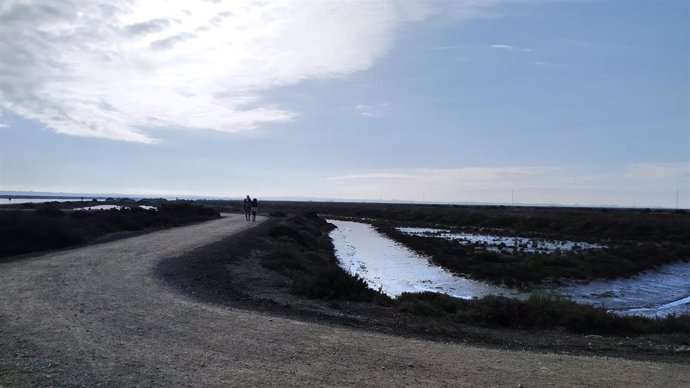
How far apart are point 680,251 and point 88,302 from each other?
46.6 m

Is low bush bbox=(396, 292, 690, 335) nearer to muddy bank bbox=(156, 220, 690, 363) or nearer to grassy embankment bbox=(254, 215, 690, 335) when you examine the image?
grassy embankment bbox=(254, 215, 690, 335)

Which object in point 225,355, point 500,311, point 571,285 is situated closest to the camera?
point 225,355

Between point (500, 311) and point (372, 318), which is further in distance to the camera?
point (500, 311)

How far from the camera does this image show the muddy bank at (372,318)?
425 inches

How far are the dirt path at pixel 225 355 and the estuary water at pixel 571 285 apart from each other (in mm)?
10926

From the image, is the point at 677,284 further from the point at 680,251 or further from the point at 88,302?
the point at 88,302

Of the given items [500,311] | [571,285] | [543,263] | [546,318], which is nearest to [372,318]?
[500,311]

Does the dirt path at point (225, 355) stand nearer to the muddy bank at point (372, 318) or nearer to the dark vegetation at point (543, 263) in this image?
the muddy bank at point (372, 318)

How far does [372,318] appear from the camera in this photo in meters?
13.0

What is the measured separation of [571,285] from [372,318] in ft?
59.8

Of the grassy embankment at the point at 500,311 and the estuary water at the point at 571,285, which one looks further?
the estuary water at the point at 571,285

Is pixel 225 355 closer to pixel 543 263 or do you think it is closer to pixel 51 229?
pixel 51 229

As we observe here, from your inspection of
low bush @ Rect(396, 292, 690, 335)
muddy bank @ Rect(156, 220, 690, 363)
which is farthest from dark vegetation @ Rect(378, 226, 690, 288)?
muddy bank @ Rect(156, 220, 690, 363)

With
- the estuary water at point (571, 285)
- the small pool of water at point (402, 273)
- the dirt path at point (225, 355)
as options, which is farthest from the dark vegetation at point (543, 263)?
the dirt path at point (225, 355)
